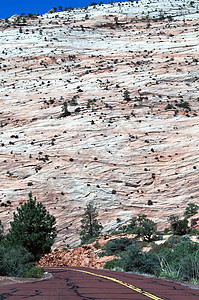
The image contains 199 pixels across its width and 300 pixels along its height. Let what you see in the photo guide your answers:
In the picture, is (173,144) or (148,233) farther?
(173,144)

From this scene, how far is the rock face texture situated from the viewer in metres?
33.0

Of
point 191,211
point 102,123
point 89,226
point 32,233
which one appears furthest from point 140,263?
point 102,123

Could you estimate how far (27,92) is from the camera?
55531 millimetres

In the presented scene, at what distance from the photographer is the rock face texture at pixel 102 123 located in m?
33.0

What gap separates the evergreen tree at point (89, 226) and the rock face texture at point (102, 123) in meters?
1.20

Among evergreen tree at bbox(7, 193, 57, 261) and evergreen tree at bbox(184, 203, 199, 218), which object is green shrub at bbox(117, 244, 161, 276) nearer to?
evergreen tree at bbox(7, 193, 57, 261)

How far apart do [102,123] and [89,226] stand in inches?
745

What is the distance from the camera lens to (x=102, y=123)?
1711 inches

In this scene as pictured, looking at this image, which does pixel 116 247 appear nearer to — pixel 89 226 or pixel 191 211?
pixel 89 226

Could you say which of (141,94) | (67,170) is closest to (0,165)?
(67,170)

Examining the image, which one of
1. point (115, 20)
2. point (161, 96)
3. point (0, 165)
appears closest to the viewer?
point (0, 165)

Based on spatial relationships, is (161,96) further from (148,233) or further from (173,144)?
(148,233)

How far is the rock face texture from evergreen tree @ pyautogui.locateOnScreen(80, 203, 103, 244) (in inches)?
47.2

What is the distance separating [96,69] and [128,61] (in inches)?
294
